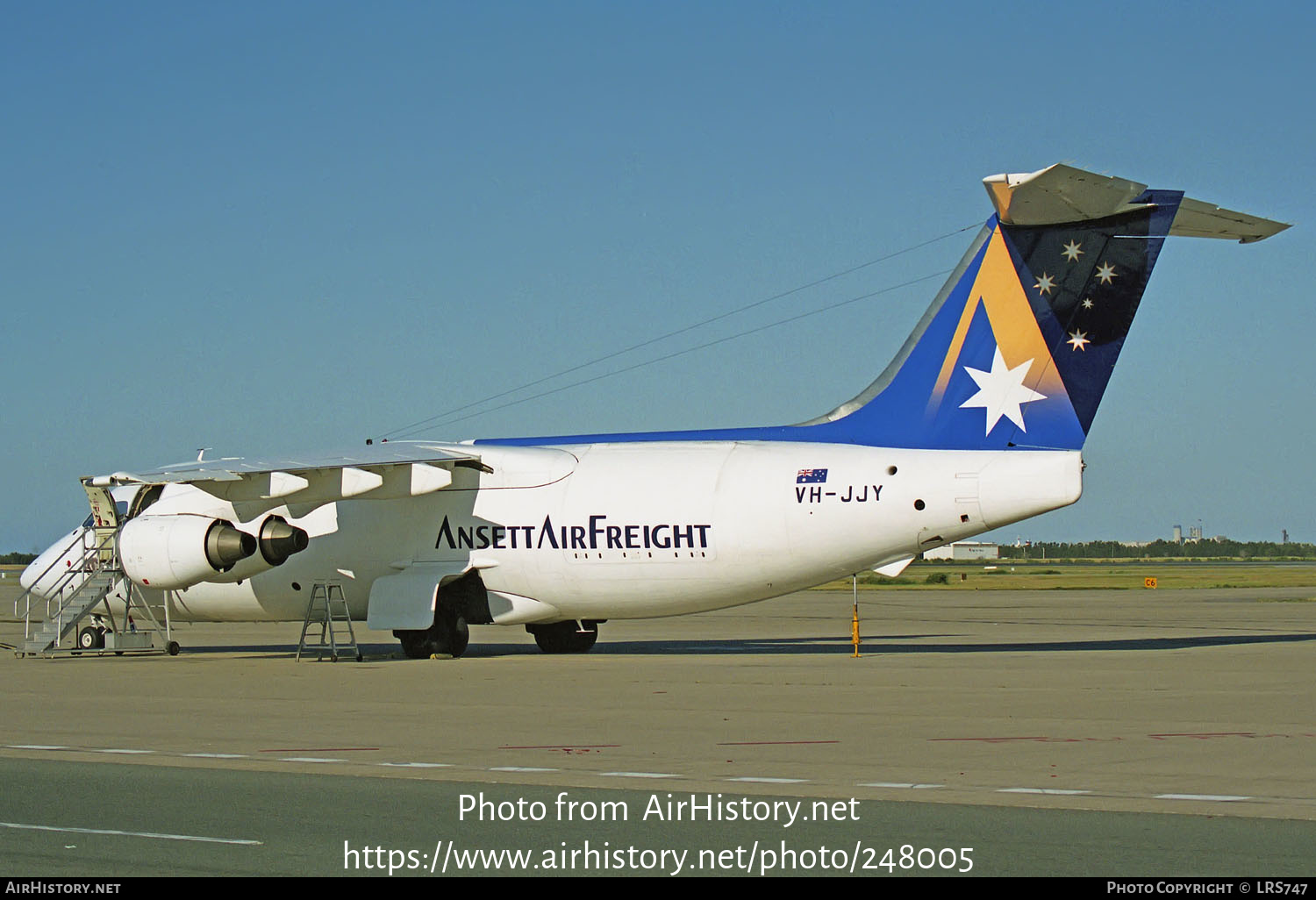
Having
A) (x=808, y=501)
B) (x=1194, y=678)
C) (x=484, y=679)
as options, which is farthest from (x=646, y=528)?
(x=1194, y=678)

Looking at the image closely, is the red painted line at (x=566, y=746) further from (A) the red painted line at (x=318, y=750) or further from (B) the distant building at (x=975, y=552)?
(B) the distant building at (x=975, y=552)

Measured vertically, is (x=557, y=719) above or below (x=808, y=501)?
below

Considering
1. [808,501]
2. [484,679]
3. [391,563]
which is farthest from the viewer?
[391,563]

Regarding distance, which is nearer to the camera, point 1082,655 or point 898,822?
point 898,822

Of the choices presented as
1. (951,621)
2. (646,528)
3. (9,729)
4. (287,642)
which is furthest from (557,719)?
(951,621)

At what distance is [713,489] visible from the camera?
22188mm

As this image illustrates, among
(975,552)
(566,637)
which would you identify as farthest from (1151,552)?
(566,637)

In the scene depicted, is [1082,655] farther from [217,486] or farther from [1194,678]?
[217,486]

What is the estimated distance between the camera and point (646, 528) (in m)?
22.5

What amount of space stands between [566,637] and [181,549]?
6564 mm

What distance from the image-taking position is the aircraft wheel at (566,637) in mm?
25797

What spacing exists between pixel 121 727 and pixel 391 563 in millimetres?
10237

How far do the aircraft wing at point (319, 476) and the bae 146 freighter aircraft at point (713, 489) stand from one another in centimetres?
4
